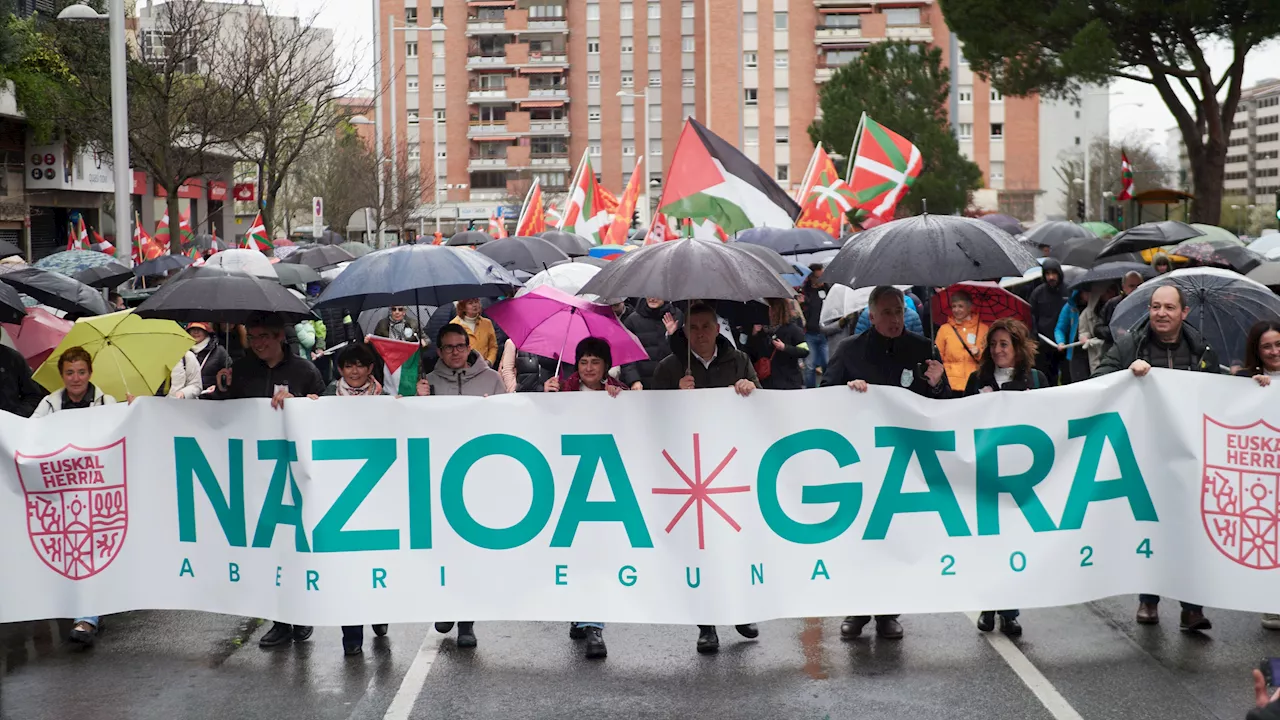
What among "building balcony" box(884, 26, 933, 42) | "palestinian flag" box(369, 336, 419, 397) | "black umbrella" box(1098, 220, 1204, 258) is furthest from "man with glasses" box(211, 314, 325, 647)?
"building balcony" box(884, 26, 933, 42)

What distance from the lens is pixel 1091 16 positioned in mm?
31203

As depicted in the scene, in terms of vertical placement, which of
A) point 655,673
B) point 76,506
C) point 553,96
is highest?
point 553,96

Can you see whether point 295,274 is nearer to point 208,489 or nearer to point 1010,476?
point 208,489

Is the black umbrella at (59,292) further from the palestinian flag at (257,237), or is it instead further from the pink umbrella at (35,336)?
the palestinian flag at (257,237)

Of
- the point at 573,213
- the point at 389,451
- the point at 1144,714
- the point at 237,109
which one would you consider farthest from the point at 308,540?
the point at 237,109

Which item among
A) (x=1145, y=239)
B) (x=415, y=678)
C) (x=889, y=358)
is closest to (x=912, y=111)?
(x=1145, y=239)

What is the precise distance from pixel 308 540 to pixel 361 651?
2.35ft

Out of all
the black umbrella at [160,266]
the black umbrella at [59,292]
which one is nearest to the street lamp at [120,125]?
the black umbrella at [160,266]

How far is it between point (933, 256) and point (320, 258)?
15447 millimetres

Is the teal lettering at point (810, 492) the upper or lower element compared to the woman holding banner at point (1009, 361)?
lower

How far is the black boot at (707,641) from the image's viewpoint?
7.47 meters

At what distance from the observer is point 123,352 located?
9109 millimetres

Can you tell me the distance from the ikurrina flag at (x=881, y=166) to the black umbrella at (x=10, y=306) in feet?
42.3

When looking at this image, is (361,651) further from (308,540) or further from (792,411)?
(792,411)
